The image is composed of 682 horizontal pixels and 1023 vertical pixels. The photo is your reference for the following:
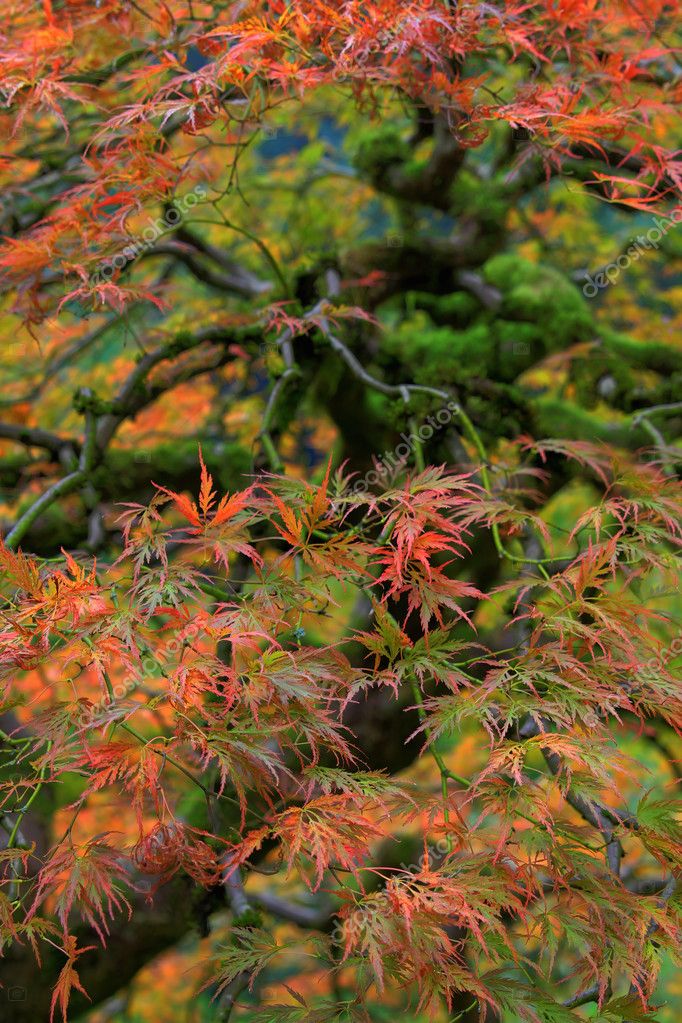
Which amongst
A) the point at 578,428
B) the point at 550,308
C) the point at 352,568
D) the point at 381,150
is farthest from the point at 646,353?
the point at 352,568

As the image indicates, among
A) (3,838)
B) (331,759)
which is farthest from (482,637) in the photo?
(3,838)

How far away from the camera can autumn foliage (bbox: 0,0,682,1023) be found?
1.11 m

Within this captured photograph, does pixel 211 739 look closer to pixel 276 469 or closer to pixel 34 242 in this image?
pixel 276 469

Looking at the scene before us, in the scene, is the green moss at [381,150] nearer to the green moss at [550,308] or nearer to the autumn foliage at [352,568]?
the autumn foliage at [352,568]

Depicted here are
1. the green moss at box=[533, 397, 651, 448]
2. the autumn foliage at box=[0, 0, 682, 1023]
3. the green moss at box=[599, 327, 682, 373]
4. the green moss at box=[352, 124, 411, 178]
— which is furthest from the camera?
the green moss at box=[599, 327, 682, 373]

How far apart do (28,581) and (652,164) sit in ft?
4.61

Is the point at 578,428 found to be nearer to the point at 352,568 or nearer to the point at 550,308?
the point at 550,308

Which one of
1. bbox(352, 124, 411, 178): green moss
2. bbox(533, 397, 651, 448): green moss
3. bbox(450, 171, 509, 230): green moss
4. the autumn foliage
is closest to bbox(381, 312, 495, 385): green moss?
the autumn foliage

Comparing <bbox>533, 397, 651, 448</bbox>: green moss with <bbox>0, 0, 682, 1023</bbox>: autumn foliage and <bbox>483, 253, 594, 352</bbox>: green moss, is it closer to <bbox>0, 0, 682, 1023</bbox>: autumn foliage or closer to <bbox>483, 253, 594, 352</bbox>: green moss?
<bbox>0, 0, 682, 1023</bbox>: autumn foliage

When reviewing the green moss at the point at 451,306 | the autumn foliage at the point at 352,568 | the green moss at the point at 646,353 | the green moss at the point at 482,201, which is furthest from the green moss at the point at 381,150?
the green moss at the point at 646,353

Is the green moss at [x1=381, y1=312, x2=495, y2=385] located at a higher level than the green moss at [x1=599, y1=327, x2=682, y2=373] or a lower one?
higher

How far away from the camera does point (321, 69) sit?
1.55 m

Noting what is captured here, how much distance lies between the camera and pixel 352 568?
1225mm

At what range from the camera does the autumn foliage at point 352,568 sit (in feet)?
3.64
